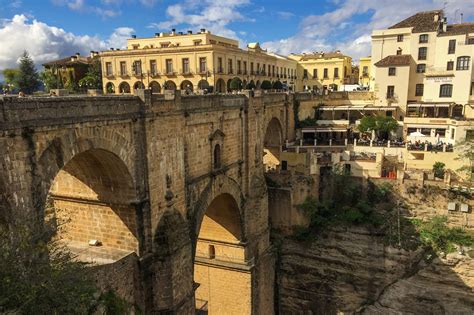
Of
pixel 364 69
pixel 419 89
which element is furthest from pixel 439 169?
pixel 364 69

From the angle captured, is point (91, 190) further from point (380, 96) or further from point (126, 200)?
point (380, 96)

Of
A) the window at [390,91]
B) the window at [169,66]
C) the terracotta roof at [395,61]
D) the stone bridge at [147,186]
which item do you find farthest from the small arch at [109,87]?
the window at [390,91]

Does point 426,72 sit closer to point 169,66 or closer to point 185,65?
point 185,65

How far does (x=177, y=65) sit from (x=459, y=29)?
92.2 ft

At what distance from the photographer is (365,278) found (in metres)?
26.0

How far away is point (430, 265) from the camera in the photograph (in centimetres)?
2498

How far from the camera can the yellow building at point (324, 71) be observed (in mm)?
60812

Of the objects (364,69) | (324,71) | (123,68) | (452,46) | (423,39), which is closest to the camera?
(452,46)

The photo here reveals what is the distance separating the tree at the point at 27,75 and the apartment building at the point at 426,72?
37597mm

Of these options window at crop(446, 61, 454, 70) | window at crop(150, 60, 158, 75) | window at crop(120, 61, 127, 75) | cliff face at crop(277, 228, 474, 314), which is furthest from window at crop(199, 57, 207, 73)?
window at crop(446, 61, 454, 70)

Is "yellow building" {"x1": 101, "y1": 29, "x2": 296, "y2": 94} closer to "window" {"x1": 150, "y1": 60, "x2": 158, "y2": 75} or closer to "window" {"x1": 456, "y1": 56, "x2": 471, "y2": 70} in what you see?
"window" {"x1": 150, "y1": 60, "x2": 158, "y2": 75}

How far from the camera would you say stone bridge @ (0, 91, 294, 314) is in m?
9.78

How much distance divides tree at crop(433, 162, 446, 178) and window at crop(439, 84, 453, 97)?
37.8 feet

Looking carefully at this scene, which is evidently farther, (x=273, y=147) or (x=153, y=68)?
(x=153, y=68)
